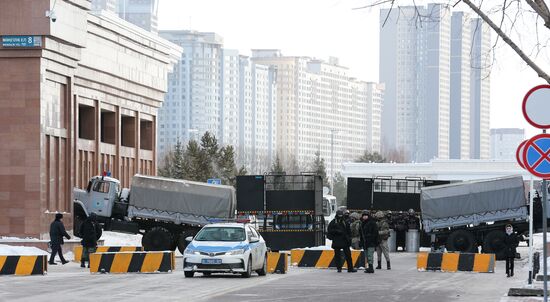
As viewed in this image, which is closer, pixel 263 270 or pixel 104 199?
pixel 263 270

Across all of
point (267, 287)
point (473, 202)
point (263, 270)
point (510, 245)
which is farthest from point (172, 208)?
point (267, 287)

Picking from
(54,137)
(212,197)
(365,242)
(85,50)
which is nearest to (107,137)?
(85,50)

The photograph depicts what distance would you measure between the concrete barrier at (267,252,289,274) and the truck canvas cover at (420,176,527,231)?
52.9 ft

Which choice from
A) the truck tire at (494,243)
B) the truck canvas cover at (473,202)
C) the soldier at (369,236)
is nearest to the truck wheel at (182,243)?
the truck canvas cover at (473,202)

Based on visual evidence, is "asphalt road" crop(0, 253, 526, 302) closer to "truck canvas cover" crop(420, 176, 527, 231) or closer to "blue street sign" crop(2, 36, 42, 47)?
"truck canvas cover" crop(420, 176, 527, 231)

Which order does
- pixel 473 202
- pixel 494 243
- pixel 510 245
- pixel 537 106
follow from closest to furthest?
pixel 537 106, pixel 510 245, pixel 494 243, pixel 473 202

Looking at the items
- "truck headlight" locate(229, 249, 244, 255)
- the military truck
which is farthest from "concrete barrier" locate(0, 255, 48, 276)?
the military truck

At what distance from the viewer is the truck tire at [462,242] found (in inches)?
1912

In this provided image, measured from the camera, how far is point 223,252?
30.6 metres

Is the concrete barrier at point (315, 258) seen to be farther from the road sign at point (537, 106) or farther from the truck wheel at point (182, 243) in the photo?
the road sign at point (537, 106)

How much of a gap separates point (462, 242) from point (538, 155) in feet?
92.9

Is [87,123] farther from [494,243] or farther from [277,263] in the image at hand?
[277,263]

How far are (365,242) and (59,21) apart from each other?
2190cm

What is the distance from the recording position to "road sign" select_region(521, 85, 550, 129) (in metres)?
20.4
